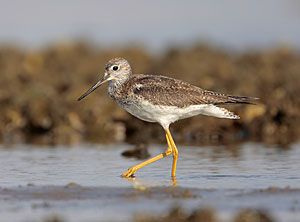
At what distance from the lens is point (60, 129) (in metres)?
20.1

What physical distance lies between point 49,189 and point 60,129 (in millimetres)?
8400

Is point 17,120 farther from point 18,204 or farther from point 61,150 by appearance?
point 18,204

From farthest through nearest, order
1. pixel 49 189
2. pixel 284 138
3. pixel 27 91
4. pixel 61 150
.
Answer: pixel 27 91
pixel 284 138
pixel 61 150
pixel 49 189

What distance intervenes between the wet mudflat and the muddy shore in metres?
2.61

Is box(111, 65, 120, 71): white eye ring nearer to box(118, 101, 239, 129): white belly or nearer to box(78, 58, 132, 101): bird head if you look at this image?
box(78, 58, 132, 101): bird head

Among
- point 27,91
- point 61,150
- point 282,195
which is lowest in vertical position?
point 282,195

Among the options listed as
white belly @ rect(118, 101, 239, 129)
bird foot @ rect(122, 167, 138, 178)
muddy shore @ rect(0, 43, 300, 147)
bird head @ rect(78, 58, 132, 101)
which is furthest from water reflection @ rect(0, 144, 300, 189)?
muddy shore @ rect(0, 43, 300, 147)

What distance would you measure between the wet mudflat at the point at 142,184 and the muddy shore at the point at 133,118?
2610 millimetres

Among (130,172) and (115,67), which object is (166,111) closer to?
(130,172)

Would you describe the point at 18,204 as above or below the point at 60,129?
below

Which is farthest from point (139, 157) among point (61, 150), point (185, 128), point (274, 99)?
point (274, 99)

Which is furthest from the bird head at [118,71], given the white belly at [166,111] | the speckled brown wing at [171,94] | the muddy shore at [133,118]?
the muddy shore at [133,118]

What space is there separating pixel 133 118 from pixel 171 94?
656cm

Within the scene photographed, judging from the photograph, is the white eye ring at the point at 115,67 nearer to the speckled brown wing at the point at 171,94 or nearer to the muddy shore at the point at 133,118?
the speckled brown wing at the point at 171,94
